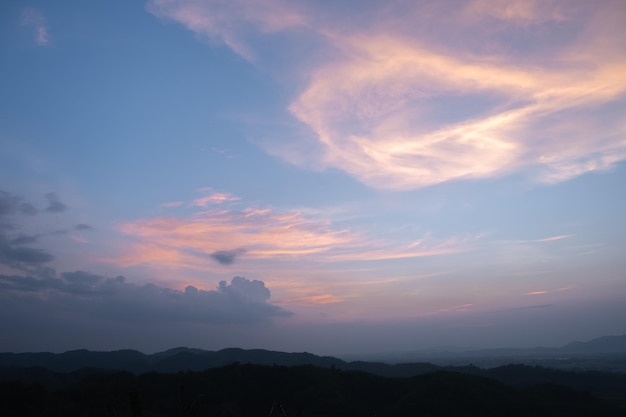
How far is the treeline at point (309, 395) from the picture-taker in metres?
59.0

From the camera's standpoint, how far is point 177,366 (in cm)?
17112

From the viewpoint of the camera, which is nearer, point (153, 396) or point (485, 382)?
point (153, 396)

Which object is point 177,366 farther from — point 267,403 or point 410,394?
point 410,394

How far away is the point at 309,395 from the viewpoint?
74188 mm

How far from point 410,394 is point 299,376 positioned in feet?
65.0

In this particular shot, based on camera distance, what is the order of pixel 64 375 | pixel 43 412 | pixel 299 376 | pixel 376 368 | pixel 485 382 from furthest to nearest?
pixel 376 368
pixel 64 375
pixel 299 376
pixel 485 382
pixel 43 412

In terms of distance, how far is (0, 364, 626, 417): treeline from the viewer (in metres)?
59.0

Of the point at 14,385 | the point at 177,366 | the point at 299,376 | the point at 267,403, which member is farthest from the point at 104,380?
the point at 177,366

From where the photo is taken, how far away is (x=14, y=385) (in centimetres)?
5822

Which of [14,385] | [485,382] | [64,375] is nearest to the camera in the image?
[14,385]

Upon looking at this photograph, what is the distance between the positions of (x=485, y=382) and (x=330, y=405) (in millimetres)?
26936

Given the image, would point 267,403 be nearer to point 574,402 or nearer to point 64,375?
point 574,402

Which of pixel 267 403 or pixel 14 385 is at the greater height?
pixel 14 385

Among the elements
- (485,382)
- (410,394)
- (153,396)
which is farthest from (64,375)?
(485,382)
